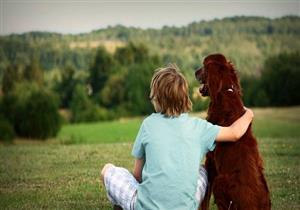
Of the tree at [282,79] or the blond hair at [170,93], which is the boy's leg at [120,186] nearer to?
the blond hair at [170,93]

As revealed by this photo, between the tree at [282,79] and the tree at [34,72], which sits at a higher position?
the tree at [34,72]

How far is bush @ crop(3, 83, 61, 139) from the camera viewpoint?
21.9 ft

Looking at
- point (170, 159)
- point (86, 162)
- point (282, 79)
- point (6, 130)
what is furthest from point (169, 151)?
point (282, 79)

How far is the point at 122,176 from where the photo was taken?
3242 mm

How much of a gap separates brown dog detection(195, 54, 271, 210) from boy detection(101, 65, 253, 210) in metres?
0.11

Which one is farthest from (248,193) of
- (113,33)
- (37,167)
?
(113,33)

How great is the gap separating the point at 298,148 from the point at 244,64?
1.28 meters

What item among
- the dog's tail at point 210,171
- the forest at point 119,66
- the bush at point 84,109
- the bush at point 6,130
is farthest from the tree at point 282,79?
the dog's tail at point 210,171

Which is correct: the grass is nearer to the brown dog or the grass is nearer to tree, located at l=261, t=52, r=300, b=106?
tree, located at l=261, t=52, r=300, b=106

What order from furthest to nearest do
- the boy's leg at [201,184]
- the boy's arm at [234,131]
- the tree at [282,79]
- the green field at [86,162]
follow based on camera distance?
the tree at [282,79] < the green field at [86,162] < the boy's leg at [201,184] < the boy's arm at [234,131]

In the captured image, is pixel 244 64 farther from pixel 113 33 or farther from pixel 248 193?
pixel 248 193

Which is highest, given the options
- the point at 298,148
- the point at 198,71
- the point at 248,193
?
the point at 198,71

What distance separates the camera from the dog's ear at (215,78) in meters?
3.39

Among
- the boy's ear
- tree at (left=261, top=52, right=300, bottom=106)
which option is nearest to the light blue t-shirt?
the boy's ear
